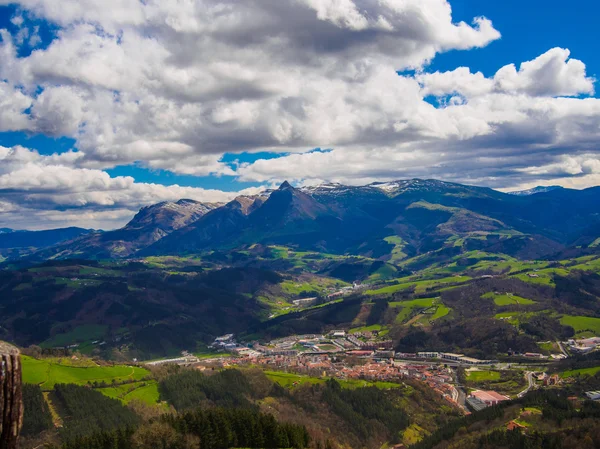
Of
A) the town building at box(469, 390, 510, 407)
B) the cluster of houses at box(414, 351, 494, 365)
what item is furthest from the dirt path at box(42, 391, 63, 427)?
the cluster of houses at box(414, 351, 494, 365)

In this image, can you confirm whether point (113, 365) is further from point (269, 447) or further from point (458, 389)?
point (458, 389)

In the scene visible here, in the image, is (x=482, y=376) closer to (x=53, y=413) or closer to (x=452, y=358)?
(x=452, y=358)

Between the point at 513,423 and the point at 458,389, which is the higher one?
the point at 513,423

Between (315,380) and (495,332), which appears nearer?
(315,380)

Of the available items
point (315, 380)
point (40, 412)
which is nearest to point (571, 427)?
point (315, 380)

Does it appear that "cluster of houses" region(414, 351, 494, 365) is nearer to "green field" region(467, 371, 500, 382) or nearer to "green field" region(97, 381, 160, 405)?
"green field" region(467, 371, 500, 382)

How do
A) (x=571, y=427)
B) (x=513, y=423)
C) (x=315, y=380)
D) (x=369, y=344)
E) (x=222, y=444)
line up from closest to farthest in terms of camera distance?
(x=222, y=444), (x=571, y=427), (x=513, y=423), (x=315, y=380), (x=369, y=344)
